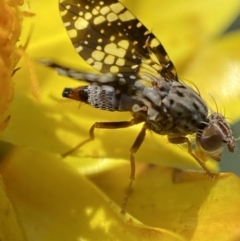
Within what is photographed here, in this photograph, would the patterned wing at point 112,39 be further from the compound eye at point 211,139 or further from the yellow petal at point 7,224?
the yellow petal at point 7,224

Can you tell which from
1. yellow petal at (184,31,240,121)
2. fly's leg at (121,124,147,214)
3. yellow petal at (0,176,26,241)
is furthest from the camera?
yellow petal at (184,31,240,121)

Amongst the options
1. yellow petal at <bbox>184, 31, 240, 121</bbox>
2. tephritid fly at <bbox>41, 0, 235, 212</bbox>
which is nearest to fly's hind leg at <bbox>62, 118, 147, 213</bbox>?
tephritid fly at <bbox>41, 0, 235, 212</bbox>

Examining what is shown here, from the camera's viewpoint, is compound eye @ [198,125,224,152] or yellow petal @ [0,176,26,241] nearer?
yellow petal @ [0,176,26,241]

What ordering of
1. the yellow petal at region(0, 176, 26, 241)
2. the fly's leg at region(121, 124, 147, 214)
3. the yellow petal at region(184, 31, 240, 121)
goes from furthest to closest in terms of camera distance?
the yellow petal at region(184, 31, 240, 121), the fly's leg at region(121, 124, 147, 214), the yellow petal at region(0, 176, 26, 241)

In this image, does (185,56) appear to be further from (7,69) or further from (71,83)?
(7,69)

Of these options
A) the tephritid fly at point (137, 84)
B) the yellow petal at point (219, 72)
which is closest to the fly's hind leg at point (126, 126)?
the tephritid fly at point (137, 84)

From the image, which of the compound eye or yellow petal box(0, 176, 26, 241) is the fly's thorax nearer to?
the compound eye

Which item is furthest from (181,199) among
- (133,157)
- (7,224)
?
(7,224)
